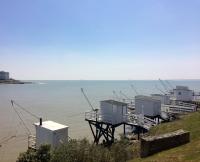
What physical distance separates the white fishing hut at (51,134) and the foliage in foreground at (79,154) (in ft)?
23.5

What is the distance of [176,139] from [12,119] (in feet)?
111

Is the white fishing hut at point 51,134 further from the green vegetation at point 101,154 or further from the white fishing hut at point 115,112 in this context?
the green vegetation at point 101,154

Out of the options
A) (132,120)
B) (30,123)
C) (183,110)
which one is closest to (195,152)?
(132,120)

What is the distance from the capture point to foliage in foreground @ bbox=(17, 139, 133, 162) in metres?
13.1

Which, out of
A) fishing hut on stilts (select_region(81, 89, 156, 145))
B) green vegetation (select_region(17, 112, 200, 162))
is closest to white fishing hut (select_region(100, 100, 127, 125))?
fishing hut on stilts (select_region(81, 89, 156, 145))

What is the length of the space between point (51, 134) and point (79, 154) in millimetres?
8573

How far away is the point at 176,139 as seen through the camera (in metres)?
13.8

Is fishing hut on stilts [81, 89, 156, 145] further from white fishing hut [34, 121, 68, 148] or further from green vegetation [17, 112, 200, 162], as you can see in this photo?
green vegetation [17, 112, 200, 162]

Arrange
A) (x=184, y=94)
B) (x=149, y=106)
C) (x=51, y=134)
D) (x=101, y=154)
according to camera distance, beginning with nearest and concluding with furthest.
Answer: (x=101, y=154) < (x=51, y=134) < (x=149, y=106) < (x=184, y=94)

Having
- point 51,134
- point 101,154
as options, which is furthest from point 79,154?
point 51,134

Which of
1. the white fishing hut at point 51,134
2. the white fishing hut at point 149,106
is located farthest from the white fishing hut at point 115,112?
the white fishing hut at point 51,134

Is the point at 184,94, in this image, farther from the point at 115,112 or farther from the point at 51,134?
the point at 51,134

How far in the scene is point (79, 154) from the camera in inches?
531

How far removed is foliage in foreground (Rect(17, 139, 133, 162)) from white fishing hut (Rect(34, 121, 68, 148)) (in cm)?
717
